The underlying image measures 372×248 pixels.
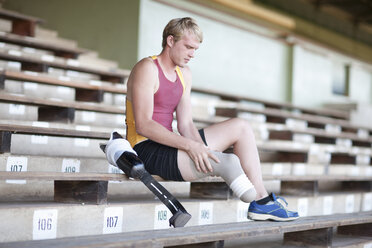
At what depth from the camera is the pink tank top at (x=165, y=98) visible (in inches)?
94.5

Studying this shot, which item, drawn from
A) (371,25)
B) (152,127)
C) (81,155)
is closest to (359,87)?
(371,25)

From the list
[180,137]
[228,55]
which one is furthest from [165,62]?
[228,55]

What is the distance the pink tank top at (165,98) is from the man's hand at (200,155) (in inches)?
9.7

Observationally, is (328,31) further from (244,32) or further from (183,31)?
(183,31)

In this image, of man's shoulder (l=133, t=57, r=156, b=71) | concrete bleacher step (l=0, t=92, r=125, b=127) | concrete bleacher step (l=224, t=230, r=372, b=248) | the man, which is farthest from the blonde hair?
concrete bleacher step (l=0, t=92, r=125, b=127)

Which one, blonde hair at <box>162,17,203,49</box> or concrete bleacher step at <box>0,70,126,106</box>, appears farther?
concrete bleacher step at <box>0,70,126,106</box>

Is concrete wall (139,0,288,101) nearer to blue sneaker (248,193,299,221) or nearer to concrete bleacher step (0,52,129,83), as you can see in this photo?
concrete bleacher step (0,52,129,83)

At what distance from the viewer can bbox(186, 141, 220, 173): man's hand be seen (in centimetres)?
225

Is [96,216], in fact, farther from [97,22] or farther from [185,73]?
[97,22]

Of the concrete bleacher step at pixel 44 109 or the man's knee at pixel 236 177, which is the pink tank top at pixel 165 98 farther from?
the concrete bleacher step at pixel 44 109

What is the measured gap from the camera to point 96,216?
2.33 meters

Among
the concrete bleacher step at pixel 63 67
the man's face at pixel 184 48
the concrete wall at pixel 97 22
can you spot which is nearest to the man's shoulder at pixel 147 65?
the man's face at pixel 184 48

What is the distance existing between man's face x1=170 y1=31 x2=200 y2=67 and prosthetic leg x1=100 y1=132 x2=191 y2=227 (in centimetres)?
42

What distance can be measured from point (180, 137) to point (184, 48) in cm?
38
